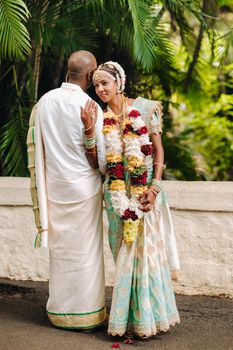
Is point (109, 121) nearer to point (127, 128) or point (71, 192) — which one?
point (127, 128)

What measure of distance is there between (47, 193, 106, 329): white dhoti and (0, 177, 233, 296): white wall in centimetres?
112

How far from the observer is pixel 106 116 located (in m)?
4.96

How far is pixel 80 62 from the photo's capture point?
195 inches

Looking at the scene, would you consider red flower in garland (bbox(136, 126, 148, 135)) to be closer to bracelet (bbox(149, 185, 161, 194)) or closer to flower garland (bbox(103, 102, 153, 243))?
flower garland (bbox(103, 102, 153, 243))

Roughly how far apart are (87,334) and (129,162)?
1.22m

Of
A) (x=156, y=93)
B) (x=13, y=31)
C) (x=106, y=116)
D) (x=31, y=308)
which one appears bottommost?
(x=31, y=308)

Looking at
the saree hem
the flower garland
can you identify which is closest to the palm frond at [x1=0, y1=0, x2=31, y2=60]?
the flower garland

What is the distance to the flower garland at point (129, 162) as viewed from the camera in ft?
16.0

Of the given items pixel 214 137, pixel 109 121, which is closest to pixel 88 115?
pixel 109 121

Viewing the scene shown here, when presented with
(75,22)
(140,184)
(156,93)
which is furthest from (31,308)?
(156,93)

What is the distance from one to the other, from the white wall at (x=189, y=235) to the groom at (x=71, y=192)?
114 cm

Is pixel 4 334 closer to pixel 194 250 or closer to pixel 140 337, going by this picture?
pixel 140 337

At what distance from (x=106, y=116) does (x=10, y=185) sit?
170cm

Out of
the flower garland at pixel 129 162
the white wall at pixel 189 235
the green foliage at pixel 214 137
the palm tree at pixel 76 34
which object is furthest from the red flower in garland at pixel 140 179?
the green foliage at pixel 214 137
